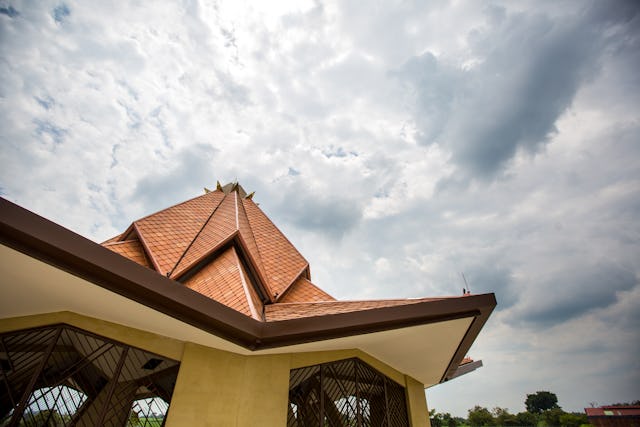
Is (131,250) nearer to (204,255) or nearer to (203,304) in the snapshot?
(204,255)

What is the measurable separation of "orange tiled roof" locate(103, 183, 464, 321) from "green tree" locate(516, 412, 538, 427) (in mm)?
74158

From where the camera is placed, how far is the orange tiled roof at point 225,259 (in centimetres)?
503

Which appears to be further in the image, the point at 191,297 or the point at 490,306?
the point at 490,306

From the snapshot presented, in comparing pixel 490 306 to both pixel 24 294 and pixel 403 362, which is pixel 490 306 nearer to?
pixel 403 362

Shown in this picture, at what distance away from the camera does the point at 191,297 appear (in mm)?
3080

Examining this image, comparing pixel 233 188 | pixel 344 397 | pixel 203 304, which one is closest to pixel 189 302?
pixel 203 304

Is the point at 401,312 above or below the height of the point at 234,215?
below

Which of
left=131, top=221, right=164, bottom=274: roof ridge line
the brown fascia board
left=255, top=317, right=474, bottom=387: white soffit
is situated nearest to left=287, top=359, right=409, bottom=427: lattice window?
left=255, top=317, right=474, bottom=387: white soffit

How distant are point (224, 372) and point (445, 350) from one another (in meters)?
3.85

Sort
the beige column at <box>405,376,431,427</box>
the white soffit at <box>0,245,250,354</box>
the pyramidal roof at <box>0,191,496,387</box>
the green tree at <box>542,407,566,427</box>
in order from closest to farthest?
the pyramidal roof at <box>0,191,496,387</box>
the white soffit at <box>0,245,250,354</box>
the beige column at <box>405,376,431,427</box>
the green tree at <box>542,407,566,427</box>

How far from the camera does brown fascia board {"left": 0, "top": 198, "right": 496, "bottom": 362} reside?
246 cm

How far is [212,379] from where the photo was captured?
3891 mm

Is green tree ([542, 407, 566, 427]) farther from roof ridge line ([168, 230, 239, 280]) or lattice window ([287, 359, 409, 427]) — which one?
roof ridge line ([168, 230, 239, 280])

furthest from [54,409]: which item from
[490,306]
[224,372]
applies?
[490,306]
